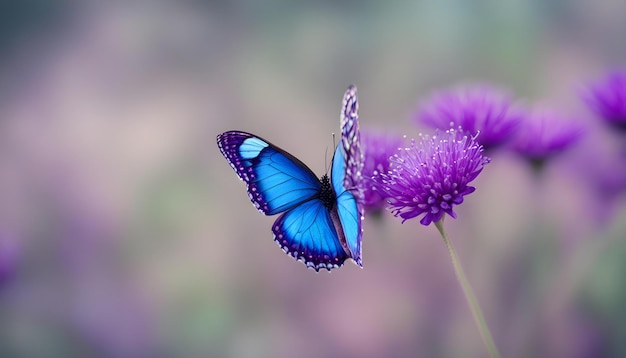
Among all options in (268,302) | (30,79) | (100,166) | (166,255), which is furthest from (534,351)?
(30,79)

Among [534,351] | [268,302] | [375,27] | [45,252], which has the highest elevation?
[375,27]

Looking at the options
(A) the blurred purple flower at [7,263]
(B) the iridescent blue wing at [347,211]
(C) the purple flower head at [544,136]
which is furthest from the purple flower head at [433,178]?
(A) the blurred purple flower at [7,263]

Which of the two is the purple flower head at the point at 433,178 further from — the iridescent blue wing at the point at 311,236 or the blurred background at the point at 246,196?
the blurred background at the point at 246,196

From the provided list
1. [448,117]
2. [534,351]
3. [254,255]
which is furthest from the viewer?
[254,255]

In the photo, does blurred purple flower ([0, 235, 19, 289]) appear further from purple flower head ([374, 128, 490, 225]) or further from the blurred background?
purple flower head ([374, 128, 490, 225])

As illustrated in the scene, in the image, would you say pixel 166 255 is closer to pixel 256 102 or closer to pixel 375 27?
pixel 256 102

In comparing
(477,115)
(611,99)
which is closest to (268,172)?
(477,115)

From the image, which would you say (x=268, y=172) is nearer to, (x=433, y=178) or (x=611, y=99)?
(x=433, y=178)
